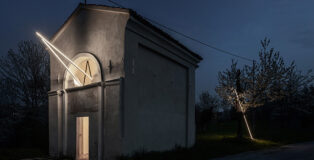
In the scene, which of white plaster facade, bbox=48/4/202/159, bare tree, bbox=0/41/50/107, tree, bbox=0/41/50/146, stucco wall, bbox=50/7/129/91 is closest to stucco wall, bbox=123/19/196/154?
white plaster facade, bbox=48/4/202/159

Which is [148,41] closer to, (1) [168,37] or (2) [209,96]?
(1) [168,37]

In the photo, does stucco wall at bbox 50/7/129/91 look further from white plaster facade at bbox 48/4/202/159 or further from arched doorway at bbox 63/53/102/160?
arched doorway at bbox 63/53/102/160

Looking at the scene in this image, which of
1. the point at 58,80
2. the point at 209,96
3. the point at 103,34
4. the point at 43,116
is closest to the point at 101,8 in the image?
the point at 103,34

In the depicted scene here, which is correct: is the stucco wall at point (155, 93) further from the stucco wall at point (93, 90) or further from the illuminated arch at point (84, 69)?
the illuminated arch at point (84, 69)

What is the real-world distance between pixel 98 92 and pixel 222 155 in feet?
22.4

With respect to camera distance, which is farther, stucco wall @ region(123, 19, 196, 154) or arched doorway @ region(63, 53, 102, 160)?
arched doorway @ region(63, 53, 102, 160)

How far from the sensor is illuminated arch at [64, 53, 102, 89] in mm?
9149

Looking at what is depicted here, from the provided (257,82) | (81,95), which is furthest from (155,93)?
(257,82)

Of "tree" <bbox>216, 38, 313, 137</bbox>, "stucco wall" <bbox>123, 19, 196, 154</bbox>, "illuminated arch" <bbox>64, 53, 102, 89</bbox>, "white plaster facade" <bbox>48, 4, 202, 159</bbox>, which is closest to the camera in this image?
"white plaster facade" <bbox>48, 4, 202, 159</bbox>

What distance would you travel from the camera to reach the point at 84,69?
10023 mm

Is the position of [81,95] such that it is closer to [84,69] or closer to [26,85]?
[84,69]

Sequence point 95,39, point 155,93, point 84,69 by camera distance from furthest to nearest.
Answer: point 155,93 → point 84,69 → point 95,39

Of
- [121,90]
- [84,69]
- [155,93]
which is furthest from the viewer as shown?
[155,93]

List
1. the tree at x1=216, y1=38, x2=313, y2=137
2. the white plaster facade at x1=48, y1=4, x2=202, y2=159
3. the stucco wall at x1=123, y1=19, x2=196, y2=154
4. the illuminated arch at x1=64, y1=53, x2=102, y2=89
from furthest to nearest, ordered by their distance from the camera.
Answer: the tree at x1=216, y1=38, x2=313, y2=137 < the illuminated arch at x1=64, y1=53, x2=102, y2=89 < the stucco wall at x1=123, y1=19, x2=196, y2=154 < the white plaster facade at x1=48, y1=4, x2=202, y2=159
